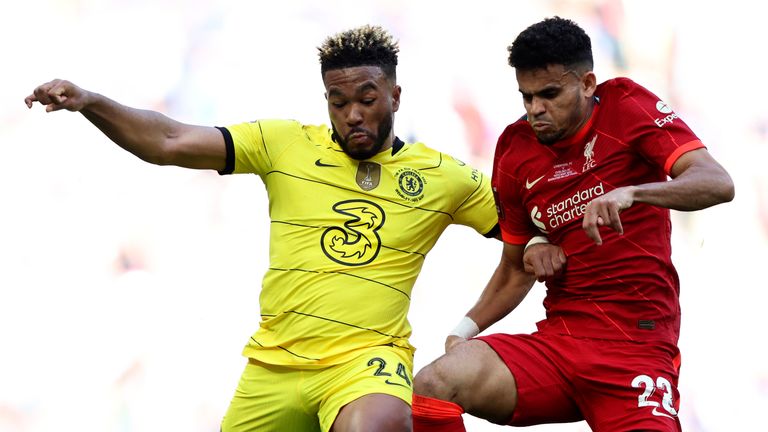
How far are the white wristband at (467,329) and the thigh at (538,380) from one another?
0.29 meters

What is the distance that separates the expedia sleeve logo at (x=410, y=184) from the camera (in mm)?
4906

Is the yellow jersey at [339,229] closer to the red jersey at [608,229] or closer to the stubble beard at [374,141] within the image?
the stubble beard at [374,141]

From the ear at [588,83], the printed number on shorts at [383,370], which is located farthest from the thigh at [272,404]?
the ear at [588,83]

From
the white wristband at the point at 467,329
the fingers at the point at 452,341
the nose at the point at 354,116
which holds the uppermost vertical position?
the nose at the point at 354,116

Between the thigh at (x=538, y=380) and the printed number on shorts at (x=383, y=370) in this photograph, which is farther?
the printed number on shorts at (x=383, y=370)

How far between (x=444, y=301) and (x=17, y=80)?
2597 millimetres

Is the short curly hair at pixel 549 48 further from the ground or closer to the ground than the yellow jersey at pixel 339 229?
further from the ground

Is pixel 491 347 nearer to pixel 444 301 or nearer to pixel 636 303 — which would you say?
pixel 636 303

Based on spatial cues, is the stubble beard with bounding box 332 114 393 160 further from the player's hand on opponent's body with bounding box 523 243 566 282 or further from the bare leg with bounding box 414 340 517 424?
the bare leg with bounding box 414 340 517 424

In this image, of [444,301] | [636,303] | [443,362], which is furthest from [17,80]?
[636,303]

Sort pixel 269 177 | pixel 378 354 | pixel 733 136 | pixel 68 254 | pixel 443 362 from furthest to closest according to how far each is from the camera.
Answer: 1. pixel 733 136
2. pixel 68 254
3. pixel 269 177
4. pixel 378 354
5. pixel 443 362

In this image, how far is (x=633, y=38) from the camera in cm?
688

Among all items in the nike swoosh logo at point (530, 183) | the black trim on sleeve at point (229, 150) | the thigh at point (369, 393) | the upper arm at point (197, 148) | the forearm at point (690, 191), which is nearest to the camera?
the forearm at point (690, 191)

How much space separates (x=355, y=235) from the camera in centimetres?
480
